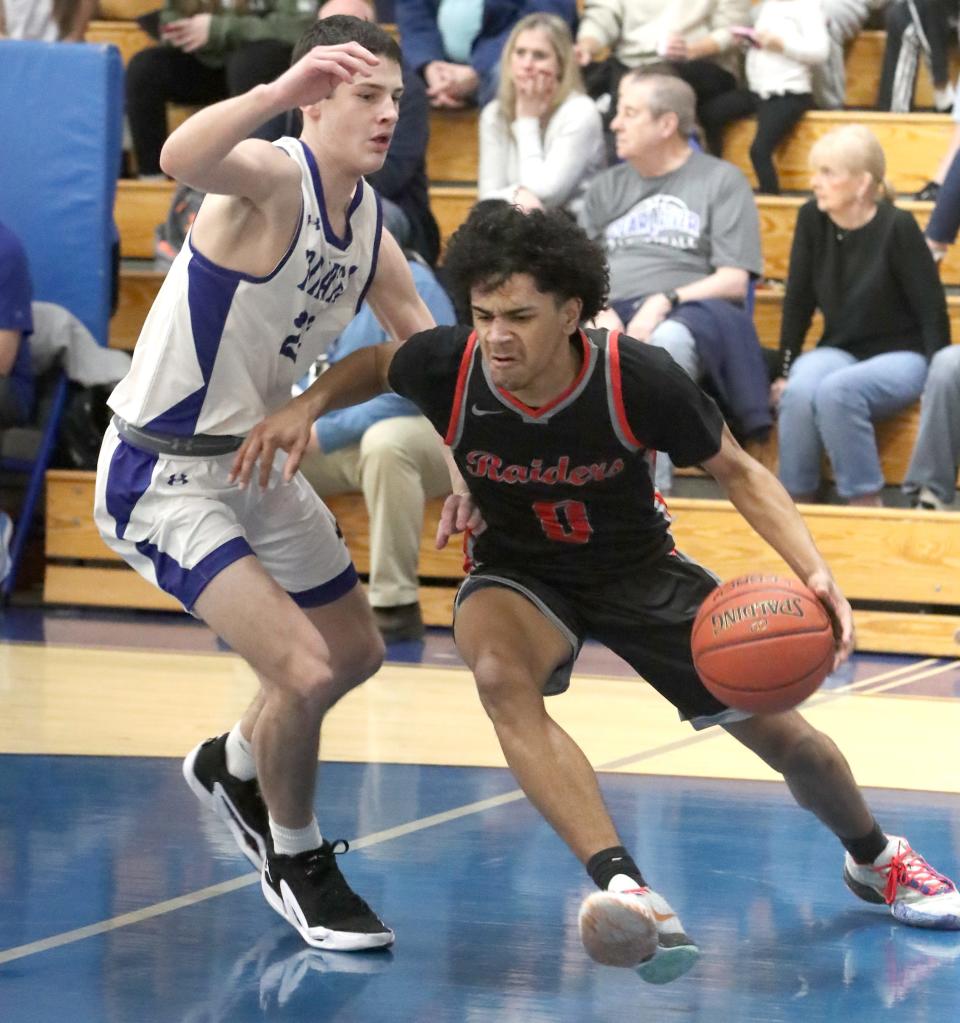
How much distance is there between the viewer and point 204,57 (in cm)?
855

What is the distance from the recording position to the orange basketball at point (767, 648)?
122 inches

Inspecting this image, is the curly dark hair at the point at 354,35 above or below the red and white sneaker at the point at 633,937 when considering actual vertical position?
above

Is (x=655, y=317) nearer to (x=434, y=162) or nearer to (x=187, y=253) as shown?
(x=434, y=162)

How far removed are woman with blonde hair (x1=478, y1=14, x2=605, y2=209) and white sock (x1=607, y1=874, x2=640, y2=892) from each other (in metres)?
4.83

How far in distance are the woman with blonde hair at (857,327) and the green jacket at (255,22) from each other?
9.02 ft

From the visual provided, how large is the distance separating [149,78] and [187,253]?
5.56 meters

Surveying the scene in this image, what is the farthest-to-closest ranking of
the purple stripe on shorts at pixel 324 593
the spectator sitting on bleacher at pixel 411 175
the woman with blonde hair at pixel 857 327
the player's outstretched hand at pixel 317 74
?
the spectator sitting on bleacher at pixel 411 175 → the woman with blonde hair at pixel 857 327 → the purple stripe on shorts at pixel 324 593 → the player's outstretched hand at pixel 317 74

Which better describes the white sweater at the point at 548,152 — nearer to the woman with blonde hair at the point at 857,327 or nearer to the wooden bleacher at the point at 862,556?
the woman with blonde hair at the point at 857,327

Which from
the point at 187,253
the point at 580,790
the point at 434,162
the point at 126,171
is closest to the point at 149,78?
the point at 126,171

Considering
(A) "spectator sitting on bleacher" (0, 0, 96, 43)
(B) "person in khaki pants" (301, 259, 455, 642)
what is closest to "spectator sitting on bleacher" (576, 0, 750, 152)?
(B) "person in khaki pants" (301, 259, 455, 642)

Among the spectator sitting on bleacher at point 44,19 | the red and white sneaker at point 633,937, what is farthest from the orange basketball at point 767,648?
the spectator sitting on bleacher at point 44,19

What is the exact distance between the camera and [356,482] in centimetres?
670

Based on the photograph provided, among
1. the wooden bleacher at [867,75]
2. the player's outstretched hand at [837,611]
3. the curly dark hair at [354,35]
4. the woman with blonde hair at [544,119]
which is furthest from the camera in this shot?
the wooden bleacher at [867,75]

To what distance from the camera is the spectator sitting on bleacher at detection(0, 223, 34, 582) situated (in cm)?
653
